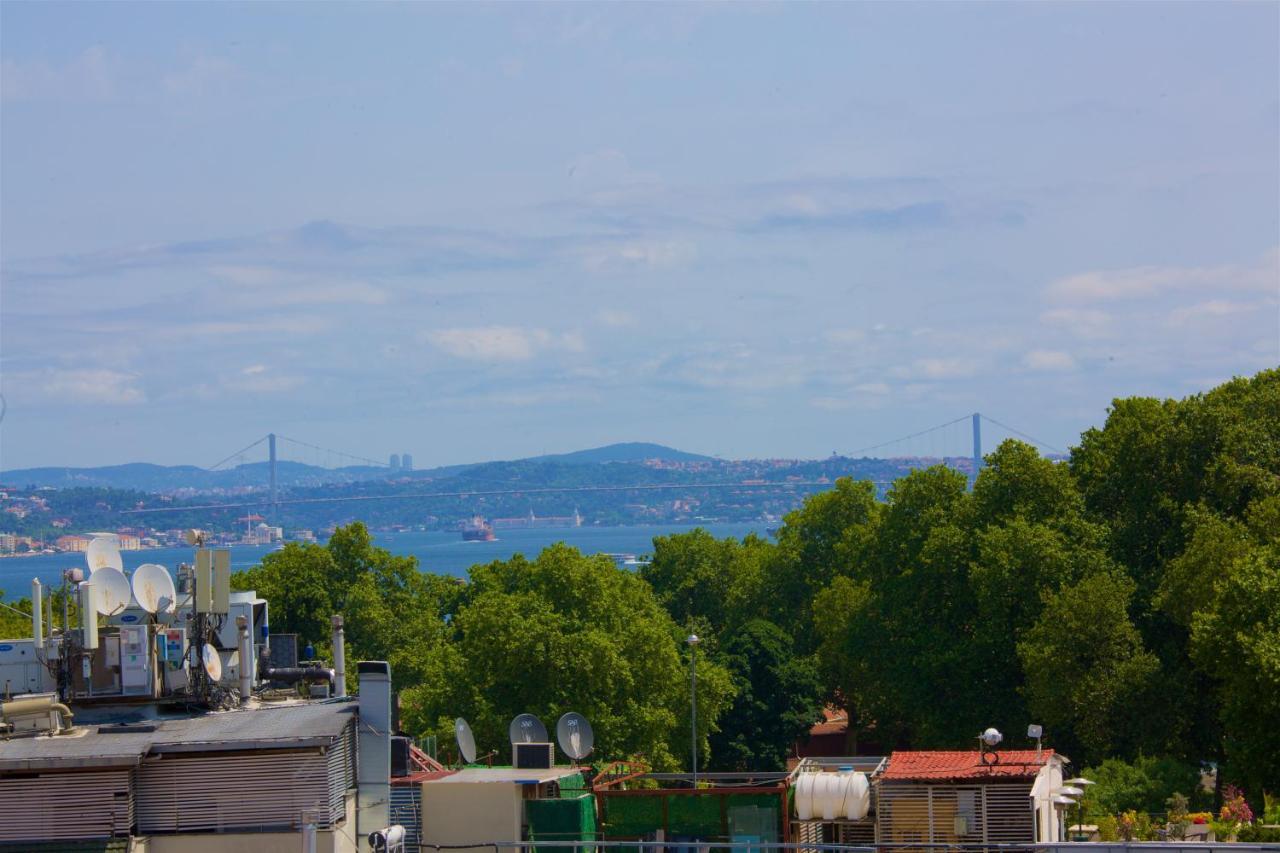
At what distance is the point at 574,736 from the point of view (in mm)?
31562

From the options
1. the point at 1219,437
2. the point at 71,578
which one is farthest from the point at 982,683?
the point at 71,578

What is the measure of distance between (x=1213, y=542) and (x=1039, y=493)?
10.9 m

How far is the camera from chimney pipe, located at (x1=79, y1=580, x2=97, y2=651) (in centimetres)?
2536

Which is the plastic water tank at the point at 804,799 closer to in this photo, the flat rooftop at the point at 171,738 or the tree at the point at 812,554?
the flat rooftop at the point at 171,738

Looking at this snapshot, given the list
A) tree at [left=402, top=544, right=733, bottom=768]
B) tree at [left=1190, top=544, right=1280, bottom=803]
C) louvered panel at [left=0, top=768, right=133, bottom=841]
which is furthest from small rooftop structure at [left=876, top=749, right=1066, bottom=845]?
tree at [left=402, top=544, right=733, bottom=768]

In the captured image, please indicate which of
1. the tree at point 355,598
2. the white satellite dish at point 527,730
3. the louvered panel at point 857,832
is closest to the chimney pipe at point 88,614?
the white satellite dish at point 527,730

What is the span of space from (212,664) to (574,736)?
849 centimetres

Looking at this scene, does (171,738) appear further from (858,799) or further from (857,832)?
(857,832)

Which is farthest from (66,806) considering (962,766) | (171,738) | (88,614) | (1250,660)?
(1250,660)

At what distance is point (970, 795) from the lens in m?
25.4

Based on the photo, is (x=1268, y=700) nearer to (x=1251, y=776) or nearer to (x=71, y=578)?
(x=1251, y=776)

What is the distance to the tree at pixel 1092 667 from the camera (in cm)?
4519

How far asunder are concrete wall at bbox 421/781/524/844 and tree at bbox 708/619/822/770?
40.7 m

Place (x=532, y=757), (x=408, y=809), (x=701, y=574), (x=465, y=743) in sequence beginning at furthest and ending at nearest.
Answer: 1. (x=701, y=574)
2. (x=465, y=743)
3. (x=532, y=757)
4. (x=408, y=809)
